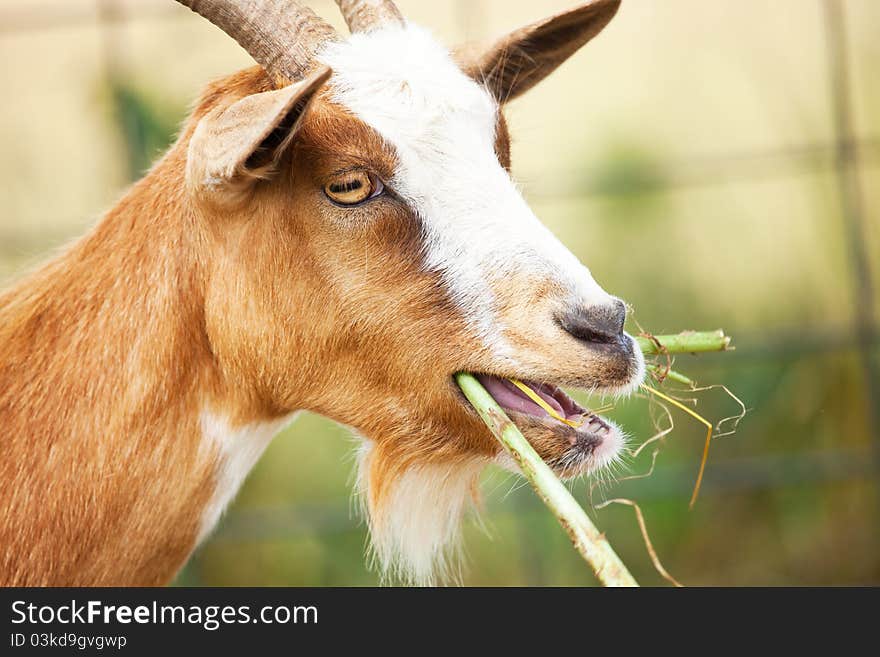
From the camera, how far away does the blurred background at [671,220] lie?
22.0 feet

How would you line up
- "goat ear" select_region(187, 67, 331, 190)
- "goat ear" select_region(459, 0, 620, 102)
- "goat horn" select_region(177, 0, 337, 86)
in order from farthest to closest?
"goat ear" select_region(459, 0, 620, 102) < "goat horn" select_region(177, 0, 337, 86) < "goat ear" select_region(187, 67, 331, 190)

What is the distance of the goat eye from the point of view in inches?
104

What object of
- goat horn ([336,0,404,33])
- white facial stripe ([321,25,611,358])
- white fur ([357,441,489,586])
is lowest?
white fur ([357,441,489,586])

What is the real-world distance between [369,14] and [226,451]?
1287 mm

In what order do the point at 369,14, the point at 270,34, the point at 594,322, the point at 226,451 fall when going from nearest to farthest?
the point at 594,322 < the point at 270,34 < the point at 226,451 < the point at 369,14

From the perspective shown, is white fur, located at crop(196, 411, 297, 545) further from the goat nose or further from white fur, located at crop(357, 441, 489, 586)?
the goat nose

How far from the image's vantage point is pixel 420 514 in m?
3.13

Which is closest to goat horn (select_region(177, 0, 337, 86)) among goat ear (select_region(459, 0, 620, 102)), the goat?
the goat

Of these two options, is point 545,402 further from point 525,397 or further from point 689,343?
point 689,343

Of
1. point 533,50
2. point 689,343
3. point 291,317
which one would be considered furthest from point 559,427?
point 533,50

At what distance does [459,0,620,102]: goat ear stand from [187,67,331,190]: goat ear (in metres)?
0.84

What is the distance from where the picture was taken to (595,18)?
10.9 feet

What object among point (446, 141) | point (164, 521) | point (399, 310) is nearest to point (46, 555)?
point (164, 521)

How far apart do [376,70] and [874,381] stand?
5.00 meters
